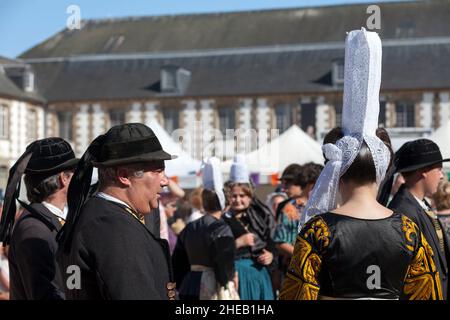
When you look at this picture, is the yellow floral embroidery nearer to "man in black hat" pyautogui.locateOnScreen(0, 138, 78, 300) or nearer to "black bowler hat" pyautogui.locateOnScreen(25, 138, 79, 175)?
"man in black hat" pyautogui.locateOnScreen(0, 138, 78, 300)

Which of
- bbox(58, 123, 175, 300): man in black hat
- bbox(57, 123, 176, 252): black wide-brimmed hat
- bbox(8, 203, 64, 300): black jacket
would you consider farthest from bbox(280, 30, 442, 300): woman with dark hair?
bbox(8, 203, 64, 300): black jacket

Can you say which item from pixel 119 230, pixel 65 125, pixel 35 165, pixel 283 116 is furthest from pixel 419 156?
pixel 65 125

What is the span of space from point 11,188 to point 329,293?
1637 mm

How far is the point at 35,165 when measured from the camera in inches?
163

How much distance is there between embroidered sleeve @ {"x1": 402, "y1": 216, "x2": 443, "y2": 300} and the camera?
3264mm

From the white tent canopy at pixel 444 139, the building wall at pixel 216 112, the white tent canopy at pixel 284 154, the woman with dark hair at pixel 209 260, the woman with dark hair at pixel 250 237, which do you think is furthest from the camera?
the building wall at pixel 216 112

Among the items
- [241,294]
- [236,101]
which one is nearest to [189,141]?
[236,101]

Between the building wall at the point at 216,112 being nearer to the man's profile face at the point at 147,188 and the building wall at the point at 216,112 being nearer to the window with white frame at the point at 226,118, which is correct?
the window with white frame at the point at 226,118

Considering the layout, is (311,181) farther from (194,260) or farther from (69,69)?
(69,69)

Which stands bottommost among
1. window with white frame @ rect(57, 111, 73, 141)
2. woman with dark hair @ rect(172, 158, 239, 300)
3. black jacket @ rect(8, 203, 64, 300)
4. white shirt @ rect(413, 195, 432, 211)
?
woman with dark hair @ rect(172, 158, 239, 300)

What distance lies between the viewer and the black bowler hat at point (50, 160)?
414cm

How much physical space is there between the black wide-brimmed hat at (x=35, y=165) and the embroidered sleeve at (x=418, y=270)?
171 centimetres

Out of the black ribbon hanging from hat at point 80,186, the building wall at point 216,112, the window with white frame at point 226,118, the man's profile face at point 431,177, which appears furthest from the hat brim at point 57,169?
the window with white frame at point 226,118

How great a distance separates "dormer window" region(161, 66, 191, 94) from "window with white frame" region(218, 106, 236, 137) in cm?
235
